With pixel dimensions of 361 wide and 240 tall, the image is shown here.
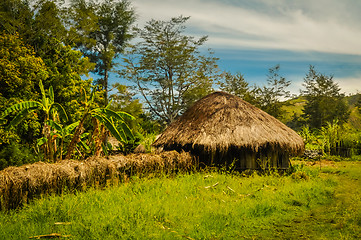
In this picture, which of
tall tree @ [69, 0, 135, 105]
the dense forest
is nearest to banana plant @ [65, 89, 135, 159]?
the dense forest

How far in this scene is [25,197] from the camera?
4.52 metres

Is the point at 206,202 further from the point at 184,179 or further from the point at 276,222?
the point at 184,179

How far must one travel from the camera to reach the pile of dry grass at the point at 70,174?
442cm

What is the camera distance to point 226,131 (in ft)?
26.6

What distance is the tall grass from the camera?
3650 millimetres

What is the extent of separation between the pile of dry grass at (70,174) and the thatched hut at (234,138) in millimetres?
1227

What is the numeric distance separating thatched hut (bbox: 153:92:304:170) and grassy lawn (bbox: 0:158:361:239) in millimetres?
1898

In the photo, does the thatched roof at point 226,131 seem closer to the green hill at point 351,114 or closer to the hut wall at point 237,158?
the hut wall at point 237,158

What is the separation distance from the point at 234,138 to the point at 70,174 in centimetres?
467

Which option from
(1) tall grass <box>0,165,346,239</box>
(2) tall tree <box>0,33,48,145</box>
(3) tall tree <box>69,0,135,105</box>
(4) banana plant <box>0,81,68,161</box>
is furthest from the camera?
(3) tall tree <box>69,0,135,105</box>

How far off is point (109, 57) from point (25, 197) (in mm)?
19926

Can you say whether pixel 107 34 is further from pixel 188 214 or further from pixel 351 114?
pixel 351 114

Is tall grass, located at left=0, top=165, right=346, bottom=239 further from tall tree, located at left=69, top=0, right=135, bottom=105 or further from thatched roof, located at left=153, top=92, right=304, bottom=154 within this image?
tall tree, located at left=69, top=0, right=135, bottom=105

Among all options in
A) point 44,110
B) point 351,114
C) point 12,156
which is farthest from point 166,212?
point 351,114
